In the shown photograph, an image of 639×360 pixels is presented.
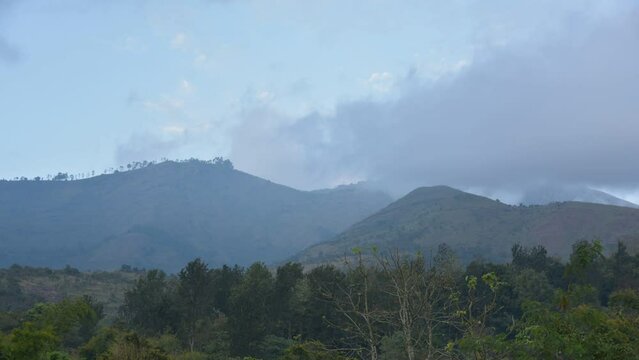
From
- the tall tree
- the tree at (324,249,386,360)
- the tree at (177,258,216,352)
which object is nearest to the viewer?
the tree at (324,249,386,360)

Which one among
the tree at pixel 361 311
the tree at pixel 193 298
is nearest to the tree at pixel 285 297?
the tree at pixel 193 298

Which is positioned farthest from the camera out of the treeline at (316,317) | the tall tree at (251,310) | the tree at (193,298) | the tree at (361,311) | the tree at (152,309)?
the tree at (152,309)

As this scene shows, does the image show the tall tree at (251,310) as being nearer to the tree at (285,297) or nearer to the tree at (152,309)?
the tree at (285,297)

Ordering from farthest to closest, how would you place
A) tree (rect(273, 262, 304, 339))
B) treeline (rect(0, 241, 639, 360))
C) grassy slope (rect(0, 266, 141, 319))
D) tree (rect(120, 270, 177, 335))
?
grassy slope (rect(0, 266, 141, 319))
tree (rect(120, 270, 177, 335))
tree (rect(273, 262, 304, 339))
treeline (rect(0, 241, 639, 360))

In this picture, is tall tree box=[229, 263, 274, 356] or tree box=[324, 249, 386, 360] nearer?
tree box=[324, 249, 386, 360]

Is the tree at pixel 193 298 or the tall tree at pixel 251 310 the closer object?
the tall tree at pixel 251 310

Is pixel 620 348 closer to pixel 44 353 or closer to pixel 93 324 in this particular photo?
pixel 44 353

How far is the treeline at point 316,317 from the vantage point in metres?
13.7

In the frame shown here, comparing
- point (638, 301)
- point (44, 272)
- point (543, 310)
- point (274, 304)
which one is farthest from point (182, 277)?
point (44, 272)

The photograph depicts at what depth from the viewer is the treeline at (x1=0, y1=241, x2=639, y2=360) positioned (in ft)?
44.9

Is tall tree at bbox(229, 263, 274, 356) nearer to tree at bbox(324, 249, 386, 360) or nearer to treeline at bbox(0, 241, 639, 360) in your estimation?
treeline at bbox(0, 241, 639, 360)

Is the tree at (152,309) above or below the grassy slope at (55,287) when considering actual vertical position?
below

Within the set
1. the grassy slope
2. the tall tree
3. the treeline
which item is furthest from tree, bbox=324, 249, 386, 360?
the grassy slope

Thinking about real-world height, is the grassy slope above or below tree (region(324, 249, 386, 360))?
above
